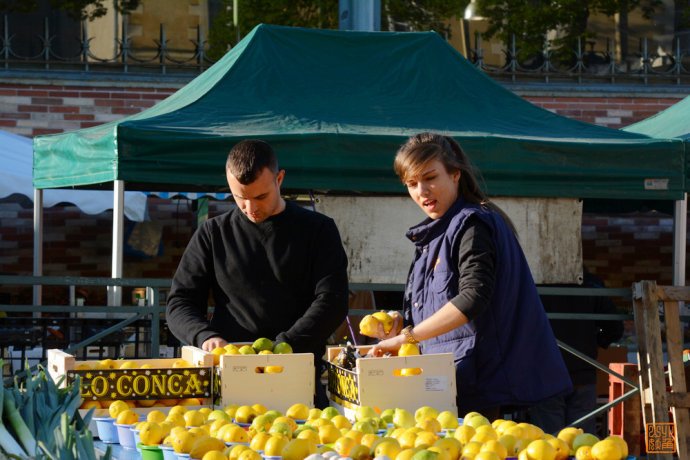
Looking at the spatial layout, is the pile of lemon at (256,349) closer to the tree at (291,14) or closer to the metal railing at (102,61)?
the metal railing at (102,61)

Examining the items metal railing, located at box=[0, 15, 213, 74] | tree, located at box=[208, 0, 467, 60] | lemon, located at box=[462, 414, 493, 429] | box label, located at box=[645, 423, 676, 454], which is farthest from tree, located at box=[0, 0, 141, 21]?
lemon, located at box=[462, 414, 493, 429]

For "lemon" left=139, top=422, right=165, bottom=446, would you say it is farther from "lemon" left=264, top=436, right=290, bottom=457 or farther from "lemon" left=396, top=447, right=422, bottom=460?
"lemon" left=396, top=447, right=422, bottom=460

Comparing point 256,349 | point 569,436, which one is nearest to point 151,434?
point 256,349

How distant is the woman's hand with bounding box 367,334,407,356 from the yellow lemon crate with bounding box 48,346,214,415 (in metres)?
0.52

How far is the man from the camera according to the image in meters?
3.93

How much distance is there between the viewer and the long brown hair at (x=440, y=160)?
12.1 feet

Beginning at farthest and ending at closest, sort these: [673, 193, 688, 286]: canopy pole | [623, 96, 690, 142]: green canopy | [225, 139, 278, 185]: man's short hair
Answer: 1. [623, 96, 690, 142]: green canopy
2. [673, 193, 688, 286]: canopy pole
3. [225, 139, 278, 185]: man's short hair

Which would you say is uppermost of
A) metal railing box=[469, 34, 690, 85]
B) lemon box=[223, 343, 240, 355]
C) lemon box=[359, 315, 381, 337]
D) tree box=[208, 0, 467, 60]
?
tree box=[208, 0, 467, 60]

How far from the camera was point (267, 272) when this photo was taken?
4008 millimetres

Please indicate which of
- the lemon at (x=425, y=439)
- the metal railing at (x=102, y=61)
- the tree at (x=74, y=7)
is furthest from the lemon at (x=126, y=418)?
the tree at (x=74, y=7)

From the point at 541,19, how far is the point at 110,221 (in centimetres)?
631

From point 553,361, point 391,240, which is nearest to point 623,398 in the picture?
point 391,240

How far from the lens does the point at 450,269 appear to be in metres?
3.76

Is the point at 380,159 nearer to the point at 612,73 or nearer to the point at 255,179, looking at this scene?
the point at 255,179
